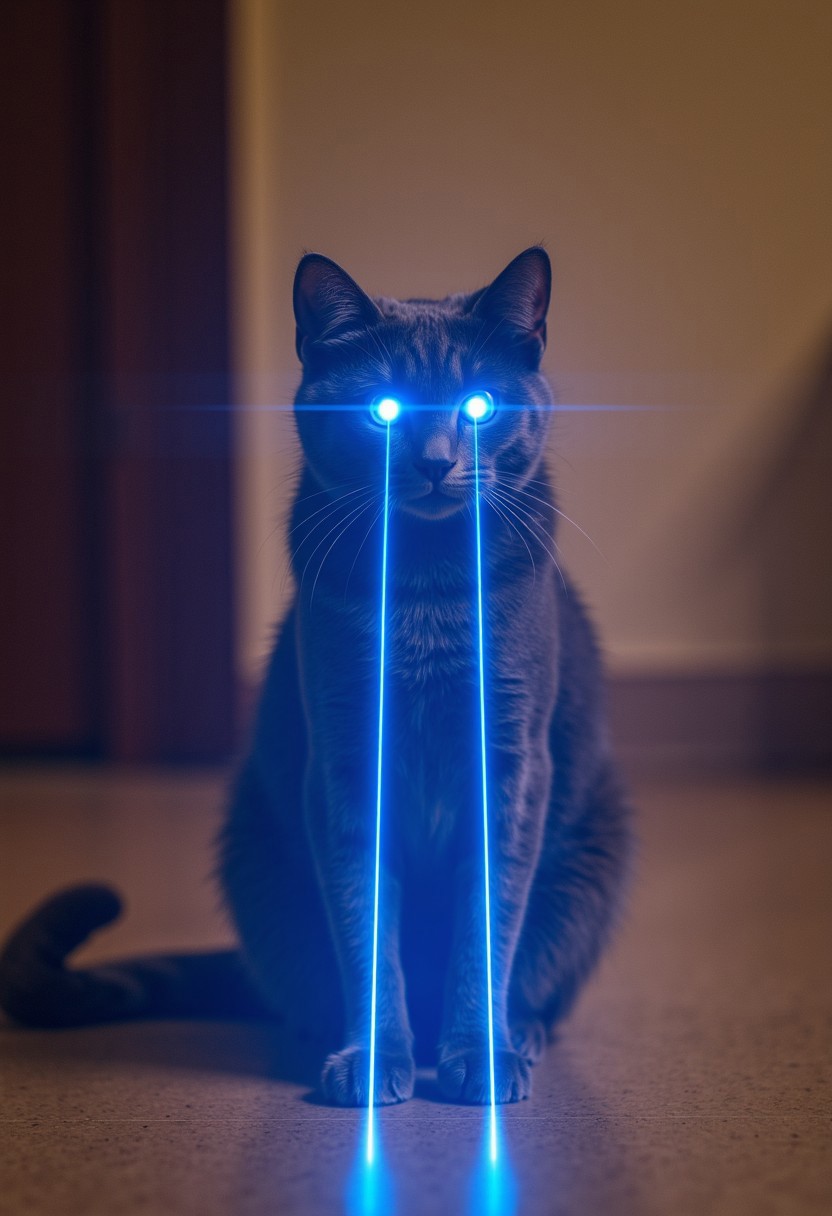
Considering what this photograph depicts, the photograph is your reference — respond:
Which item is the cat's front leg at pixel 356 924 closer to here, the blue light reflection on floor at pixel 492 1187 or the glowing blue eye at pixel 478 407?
the blue light reflection on floor at pixel 492 1187

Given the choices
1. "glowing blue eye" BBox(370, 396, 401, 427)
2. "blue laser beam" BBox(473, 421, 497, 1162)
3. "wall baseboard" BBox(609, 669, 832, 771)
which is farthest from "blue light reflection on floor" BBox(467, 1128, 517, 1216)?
"wall baseboard" BBox(609, 669, 832, 771)

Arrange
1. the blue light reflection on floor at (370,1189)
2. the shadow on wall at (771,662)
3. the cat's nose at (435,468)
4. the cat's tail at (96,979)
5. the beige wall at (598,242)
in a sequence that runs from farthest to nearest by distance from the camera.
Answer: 1. the shadow on wall at (771,662)
2. the beige wall at (598,242)
3. the cat's tail at (96,979)
4. the cat's nose at (435,468)
5. the blue light reflection on floor at (370,1189)

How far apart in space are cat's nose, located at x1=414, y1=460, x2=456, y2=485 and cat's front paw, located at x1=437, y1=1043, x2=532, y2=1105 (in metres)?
0.39

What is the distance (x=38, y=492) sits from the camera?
9.02 feet

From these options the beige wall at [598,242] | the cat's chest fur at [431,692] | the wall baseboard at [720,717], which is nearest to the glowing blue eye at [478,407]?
the cat's chest fur at [431,692]

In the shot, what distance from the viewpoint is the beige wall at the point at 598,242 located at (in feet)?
7.04

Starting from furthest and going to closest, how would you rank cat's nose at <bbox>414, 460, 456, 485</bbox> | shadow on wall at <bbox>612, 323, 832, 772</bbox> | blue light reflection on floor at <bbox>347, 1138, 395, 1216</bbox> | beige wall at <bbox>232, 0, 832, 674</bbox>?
shadow on wall at <bbox>612, 323, 832, 772</bbox>, beige wall at <bbox>232, 0, 832, 674</bbox>, cat's nose at <bbox>414, 460, 456, 485</bbox>, blue light reflection on floor at <bbox>347, 1138, 395, 1216</bbox>

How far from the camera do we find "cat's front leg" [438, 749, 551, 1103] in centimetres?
82

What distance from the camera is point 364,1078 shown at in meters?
0.80

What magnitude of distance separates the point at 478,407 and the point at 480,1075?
0.45 m

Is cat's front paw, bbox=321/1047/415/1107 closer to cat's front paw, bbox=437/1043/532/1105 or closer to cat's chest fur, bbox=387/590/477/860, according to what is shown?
cat's front paw, bbox=437/1043/532/1105

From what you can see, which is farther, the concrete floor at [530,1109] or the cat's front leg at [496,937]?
the cat's front leg at [496,937]

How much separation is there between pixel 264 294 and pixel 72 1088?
200cm

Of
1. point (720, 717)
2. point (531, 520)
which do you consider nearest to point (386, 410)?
point (531, 520)
